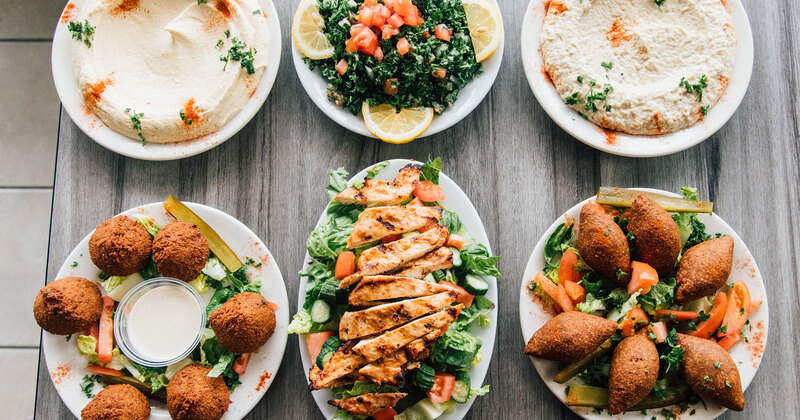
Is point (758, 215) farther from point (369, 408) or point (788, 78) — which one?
point (369, 408)

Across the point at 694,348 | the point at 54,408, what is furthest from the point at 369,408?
the point at 54,408

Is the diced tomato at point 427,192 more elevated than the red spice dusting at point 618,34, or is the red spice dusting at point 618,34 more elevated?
the red spice dusting at point 618,34

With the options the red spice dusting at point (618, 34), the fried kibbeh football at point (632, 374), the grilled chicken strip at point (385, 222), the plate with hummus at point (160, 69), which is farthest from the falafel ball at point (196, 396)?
the red spice dusting at point (618, 34)

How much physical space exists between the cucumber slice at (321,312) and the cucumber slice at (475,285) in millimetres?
854

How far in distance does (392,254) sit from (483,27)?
166 centimetres

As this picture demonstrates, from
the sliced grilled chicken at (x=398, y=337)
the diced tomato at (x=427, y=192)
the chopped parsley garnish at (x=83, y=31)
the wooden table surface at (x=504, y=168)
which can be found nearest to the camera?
the sliced grilled chicken at (x=398, y=337)

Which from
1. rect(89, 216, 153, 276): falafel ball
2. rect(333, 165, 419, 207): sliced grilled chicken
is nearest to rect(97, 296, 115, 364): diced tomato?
rect(89, 216, 153, 276): falafel ball

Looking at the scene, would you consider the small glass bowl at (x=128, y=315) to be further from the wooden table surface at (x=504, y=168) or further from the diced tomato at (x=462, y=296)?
the diced tomato at (x=462, y=296)

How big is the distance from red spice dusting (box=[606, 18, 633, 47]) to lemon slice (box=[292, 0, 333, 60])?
6.30ft

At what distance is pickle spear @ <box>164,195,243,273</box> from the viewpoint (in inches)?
138

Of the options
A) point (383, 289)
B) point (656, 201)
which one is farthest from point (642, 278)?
point (383, 289)

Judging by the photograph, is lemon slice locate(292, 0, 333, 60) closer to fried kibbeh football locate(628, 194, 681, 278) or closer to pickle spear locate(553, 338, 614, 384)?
fried kibbeh football locate(628, 194, 681, 278)

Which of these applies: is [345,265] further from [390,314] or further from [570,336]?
[570,336]

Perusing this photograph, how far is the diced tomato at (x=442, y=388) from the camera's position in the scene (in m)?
3.11
